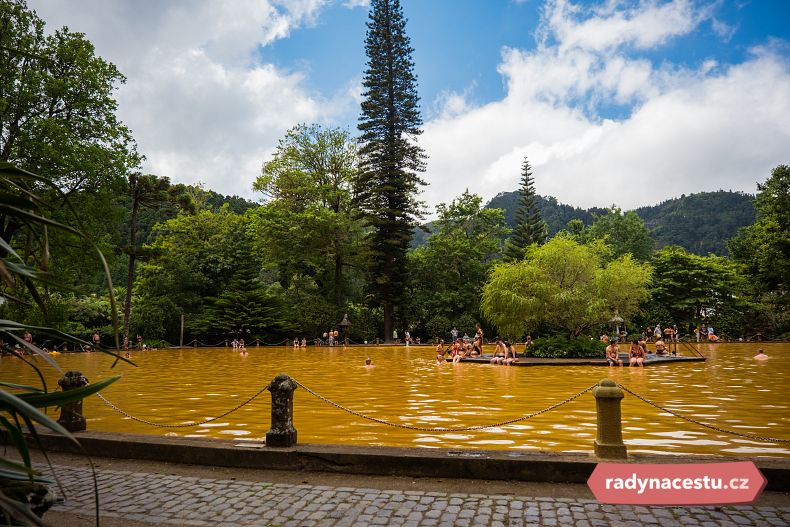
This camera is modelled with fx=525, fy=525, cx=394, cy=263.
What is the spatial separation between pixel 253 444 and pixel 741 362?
25.0 meters

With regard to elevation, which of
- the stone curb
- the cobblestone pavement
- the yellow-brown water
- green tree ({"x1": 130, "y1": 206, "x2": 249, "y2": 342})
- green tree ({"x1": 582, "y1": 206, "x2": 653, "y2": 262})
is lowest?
the yellow-brown water

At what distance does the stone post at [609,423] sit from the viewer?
6574mm

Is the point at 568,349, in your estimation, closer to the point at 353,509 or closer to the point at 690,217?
the point at 353,509

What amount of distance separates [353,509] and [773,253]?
→ 5407 cm

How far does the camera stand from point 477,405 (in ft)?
41.8

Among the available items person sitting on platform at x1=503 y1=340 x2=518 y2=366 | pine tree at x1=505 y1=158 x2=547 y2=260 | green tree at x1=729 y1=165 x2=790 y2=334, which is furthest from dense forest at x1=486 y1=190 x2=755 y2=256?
person sitting on platform at x1=503 y1=340 x2=518 y2=366

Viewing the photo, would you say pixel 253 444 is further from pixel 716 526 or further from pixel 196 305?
pixel 196 305

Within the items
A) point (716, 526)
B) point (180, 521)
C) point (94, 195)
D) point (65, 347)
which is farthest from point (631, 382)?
point (65, 347)

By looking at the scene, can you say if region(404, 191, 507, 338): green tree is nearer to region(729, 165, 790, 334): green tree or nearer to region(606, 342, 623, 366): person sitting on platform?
region(729, 165, 790, 334): green tree

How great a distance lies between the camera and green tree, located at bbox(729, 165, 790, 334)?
148 ft


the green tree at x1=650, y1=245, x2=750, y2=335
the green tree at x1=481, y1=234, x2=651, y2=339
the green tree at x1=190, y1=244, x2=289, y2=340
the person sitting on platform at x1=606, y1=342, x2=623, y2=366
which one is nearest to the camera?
the person sitting on platform at x1=606, y1=342, x2=623, y2=366

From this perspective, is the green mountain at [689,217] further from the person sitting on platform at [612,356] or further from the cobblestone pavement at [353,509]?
the cobblestone pavement at [353,509]

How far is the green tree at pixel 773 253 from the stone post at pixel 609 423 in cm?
4734

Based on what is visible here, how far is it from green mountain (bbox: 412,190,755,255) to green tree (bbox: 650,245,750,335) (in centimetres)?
6724
